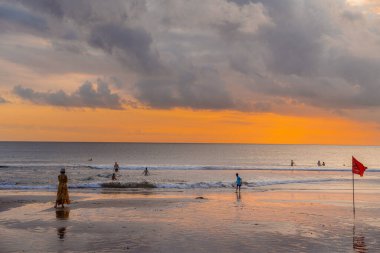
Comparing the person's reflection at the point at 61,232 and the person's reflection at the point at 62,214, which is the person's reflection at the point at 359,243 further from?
the person's reflection at the point at 62,214

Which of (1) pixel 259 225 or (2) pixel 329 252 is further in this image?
(1) pixel 259 225

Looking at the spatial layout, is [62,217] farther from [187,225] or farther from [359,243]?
[359,243]

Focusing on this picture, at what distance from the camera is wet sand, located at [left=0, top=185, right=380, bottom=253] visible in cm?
1485

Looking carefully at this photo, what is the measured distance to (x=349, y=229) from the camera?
18219 mm

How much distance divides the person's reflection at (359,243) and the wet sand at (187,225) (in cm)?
4

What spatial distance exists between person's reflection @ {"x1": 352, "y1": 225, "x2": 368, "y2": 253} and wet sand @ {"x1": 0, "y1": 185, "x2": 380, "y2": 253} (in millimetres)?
38

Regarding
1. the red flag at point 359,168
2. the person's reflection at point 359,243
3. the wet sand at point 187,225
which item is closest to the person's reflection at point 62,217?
the wet sand at point 187,225

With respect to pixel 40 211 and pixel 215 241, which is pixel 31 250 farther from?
pixel 40 211

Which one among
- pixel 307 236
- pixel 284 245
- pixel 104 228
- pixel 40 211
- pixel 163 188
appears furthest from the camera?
pixel 163 188

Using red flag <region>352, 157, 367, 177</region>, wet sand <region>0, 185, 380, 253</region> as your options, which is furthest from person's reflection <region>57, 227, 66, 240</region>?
red flag <region>352, 157, 367, 177</region>

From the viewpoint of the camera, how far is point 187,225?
18.9 m

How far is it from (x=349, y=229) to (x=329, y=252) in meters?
4.78

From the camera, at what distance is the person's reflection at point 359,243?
14.5m

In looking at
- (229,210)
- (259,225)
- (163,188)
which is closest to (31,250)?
(259,225)
